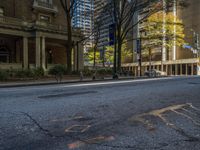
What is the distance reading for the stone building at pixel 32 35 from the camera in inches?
977

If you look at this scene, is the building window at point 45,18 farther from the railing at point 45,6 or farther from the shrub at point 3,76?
the shrub at point 3,76

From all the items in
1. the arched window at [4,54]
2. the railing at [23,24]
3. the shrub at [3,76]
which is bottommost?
the shrub at [3,76]

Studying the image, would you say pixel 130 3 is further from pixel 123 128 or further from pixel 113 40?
pixel 123 128

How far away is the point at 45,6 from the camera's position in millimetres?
30141

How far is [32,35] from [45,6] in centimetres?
687

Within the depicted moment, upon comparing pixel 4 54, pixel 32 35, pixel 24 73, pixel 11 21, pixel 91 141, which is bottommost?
pixel 91 141

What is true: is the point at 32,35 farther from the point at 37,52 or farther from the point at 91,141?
the point at 91,141

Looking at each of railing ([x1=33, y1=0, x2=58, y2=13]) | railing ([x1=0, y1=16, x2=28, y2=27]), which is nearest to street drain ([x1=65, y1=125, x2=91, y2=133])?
railing ([x1=0, y1=16, x2=28, y2=27])

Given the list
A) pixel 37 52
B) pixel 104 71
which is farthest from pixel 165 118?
pixel 104 71

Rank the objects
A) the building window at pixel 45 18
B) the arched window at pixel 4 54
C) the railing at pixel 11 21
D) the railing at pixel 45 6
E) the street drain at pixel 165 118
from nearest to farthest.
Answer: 1. the street drain at pixel 165 118
2. the railing at pixel 11 21
3. the arched window at pixel 4 54
4. the railing at pixel 45 6
5. the building window at pixel 45 18

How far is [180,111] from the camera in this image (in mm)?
6004

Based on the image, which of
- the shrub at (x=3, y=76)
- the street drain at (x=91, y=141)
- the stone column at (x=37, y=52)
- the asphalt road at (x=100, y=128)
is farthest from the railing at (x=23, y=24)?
the street drain at (x=91, y=141)

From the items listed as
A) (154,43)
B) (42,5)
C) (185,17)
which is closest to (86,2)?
(42,5)

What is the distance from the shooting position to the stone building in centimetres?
2480
